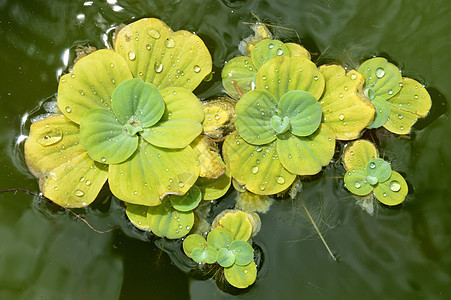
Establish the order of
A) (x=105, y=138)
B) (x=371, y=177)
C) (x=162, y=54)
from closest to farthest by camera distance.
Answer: (x=105, y=138) → (x=162, y=54) → (x=371, y=177)

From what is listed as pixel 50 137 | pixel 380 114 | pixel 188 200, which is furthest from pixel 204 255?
pixel 380 114

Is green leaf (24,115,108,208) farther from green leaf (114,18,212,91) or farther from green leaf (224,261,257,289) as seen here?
green leaf (224,261,257,289)

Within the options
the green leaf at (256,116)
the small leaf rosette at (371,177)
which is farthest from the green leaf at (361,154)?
the green leaf at (256,116)

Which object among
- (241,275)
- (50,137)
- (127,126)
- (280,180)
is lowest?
(241,275)

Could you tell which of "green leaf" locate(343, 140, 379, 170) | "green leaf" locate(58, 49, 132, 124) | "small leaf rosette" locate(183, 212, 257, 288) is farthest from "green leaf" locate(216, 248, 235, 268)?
"green leaf" locate(58, 49, 132, 124)

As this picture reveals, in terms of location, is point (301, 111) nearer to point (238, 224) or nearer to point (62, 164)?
point (238, 224)

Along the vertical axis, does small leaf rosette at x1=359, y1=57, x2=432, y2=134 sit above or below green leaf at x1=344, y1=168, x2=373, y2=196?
above

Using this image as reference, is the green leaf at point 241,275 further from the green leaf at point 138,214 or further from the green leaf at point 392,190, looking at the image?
the green leaf at point 392,190
